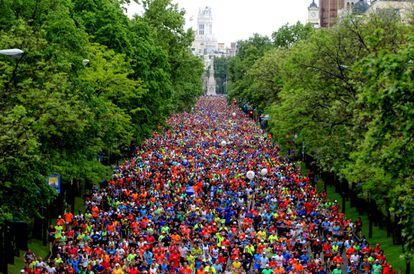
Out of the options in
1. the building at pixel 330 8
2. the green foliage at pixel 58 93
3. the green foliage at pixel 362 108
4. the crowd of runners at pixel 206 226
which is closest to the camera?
the green foliage at pixel 362 108

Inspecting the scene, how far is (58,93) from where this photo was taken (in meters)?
25.0

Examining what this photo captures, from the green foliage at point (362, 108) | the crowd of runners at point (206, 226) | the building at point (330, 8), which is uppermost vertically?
the building at point (330, 8)

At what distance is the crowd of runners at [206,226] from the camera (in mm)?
27922

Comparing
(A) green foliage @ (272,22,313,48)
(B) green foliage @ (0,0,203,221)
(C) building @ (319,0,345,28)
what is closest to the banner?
(B) green foliage @ (0,0,203,221)

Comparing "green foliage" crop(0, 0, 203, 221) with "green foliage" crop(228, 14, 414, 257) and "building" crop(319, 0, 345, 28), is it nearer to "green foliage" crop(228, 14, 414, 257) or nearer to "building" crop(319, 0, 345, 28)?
"green foliage" crop(228, 14, 414, 257)

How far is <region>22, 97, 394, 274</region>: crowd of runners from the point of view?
2792cm

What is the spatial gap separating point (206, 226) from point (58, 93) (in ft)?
40.0

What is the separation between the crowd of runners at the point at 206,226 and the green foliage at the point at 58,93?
2.28 meters

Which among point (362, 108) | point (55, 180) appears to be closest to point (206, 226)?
point (55, 180)

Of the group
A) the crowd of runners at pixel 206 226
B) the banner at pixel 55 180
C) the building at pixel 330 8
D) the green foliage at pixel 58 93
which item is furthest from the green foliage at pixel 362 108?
the building at pixel 330 8

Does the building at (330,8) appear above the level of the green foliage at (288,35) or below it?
above

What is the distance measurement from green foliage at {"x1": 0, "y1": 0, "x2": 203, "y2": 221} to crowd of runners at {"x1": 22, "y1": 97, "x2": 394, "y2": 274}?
2.28 metres

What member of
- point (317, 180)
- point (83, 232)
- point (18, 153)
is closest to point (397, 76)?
point (18, 153)

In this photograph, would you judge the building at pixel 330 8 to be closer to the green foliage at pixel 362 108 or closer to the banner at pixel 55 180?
the green foliage at pixel 362 108
